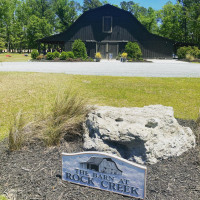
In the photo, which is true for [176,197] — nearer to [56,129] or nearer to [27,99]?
[56,129]

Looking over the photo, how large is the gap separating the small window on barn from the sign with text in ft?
90.0

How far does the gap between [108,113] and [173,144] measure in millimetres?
986

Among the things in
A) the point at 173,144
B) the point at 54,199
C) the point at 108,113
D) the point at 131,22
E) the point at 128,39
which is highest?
the point at 131,22

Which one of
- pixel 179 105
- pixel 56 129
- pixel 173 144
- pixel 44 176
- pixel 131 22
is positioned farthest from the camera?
pixel 131 22

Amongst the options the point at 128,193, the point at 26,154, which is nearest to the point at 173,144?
the point at 128,193

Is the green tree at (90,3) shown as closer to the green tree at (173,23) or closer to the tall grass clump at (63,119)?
the green tree at (173,23)

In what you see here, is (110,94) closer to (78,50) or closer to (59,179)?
(59,179)

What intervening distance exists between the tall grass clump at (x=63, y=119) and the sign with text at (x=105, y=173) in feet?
2.76

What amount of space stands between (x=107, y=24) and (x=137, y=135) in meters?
27.3

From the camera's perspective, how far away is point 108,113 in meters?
3.42

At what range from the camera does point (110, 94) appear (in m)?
7.96

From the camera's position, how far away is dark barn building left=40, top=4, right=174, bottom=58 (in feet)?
92.6

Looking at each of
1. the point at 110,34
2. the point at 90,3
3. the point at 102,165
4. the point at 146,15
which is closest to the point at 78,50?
the point at 110,34

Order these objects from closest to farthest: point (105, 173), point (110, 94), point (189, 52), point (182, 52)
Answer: point (105, 173) → point (110, 94) → point (189, 52) → point (182, 52)
